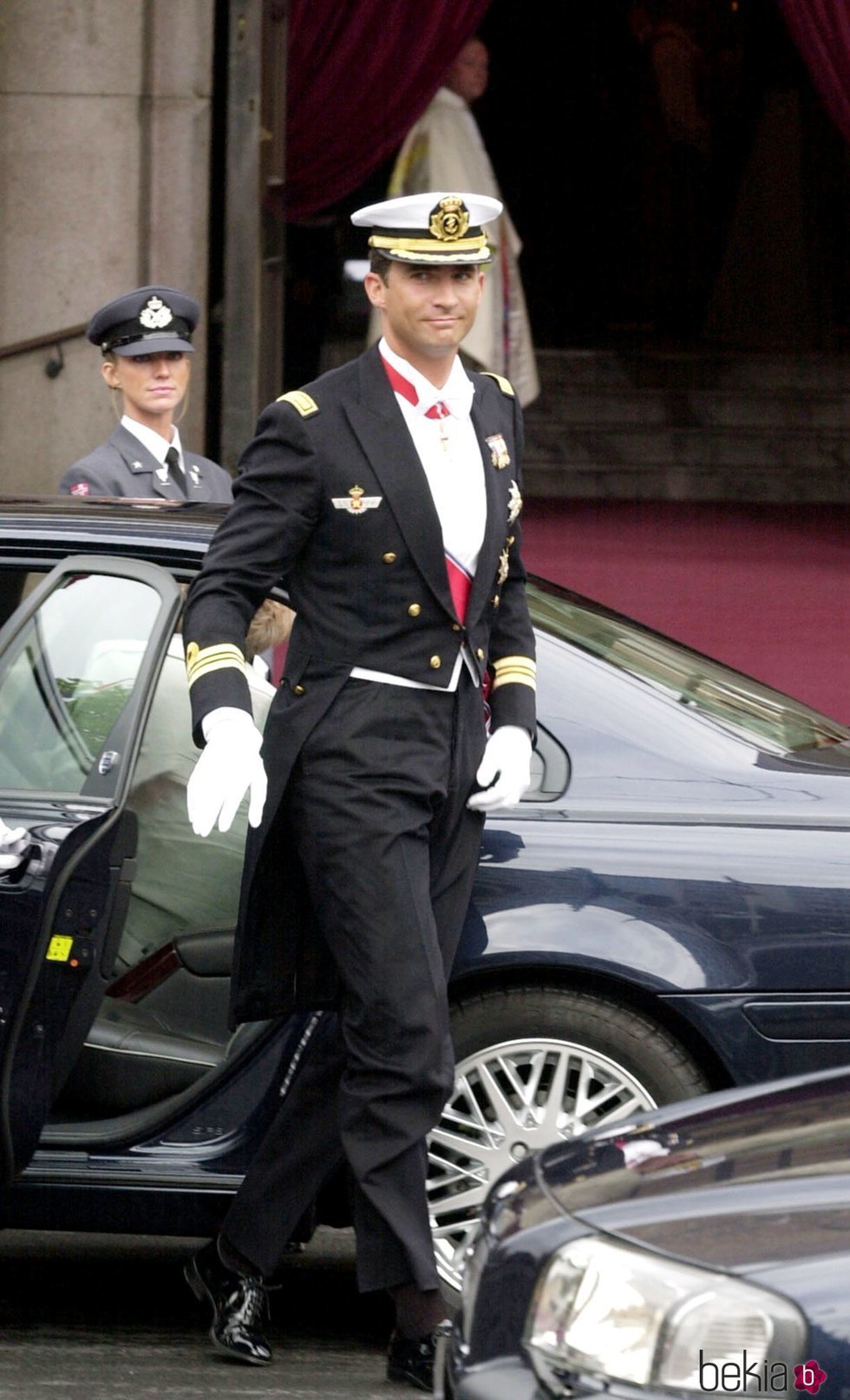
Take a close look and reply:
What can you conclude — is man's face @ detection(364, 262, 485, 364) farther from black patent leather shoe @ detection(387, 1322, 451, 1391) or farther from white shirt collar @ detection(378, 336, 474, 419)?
black patent leather shoe @ detection(387, 1322, 451, 1391)

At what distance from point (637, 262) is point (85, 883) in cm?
1323

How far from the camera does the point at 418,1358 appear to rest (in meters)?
4.12

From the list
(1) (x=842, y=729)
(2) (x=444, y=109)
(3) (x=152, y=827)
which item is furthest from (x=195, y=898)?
(2) (x=444, y=109)

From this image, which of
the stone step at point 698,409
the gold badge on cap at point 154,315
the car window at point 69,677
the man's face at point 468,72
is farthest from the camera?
the stone step at point 698,409

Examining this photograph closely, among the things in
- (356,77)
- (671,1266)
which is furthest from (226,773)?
(356,77)

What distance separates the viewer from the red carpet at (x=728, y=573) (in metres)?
9.76

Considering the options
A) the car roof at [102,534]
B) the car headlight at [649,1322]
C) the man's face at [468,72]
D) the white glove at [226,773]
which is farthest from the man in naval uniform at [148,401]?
the man's face at [468,72]

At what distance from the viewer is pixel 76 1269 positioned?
4.99 metres

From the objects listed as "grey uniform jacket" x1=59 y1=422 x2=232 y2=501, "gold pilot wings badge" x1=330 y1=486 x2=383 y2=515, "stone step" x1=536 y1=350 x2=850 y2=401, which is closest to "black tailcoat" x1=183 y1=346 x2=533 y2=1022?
"gold pilot wings badge" x1=330 y1=486 x2=383 y2=515

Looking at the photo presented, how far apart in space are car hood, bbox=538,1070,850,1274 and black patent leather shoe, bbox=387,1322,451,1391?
2.92 ft

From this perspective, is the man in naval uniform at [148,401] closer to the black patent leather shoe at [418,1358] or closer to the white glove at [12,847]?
the white glove at [12,847]

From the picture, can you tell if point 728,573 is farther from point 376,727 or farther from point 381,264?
point 376,727

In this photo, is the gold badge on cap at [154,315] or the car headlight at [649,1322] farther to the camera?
the gold badge on cap at [154,315]

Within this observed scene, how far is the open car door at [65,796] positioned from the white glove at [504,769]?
63 cm
